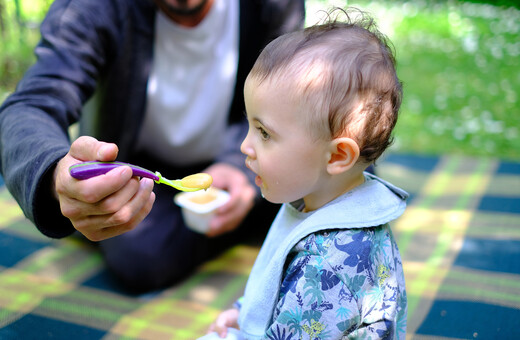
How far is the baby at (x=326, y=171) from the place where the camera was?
97cm

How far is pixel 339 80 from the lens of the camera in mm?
967

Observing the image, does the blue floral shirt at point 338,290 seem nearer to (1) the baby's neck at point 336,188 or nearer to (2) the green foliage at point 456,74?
(1) the baby's neck at point 336,188

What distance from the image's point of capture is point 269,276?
1058 mm

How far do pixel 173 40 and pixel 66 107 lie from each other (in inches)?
22.9

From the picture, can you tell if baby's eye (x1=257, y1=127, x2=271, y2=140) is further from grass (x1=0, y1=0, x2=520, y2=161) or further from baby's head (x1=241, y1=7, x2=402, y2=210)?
grass (x1=0, y1=0, x2=520, y2=161)

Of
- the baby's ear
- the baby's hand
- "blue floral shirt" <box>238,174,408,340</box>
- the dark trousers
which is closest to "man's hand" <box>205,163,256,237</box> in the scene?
the dark trousers

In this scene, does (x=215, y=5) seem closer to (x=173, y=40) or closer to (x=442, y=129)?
(x=173, y=40)

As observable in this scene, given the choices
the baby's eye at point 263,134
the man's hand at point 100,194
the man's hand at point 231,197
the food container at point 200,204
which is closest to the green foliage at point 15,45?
the man's hand at point 231,197

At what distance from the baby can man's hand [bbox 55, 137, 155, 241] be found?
0.23 m

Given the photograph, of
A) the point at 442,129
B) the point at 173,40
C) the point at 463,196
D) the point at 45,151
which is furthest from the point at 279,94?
the point at 442,129

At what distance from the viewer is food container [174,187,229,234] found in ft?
5.45

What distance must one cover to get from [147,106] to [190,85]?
18 cm

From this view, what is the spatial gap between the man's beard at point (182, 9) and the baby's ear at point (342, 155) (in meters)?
0.97

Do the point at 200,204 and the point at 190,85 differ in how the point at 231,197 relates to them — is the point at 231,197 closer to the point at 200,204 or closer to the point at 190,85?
the point at 200,204
